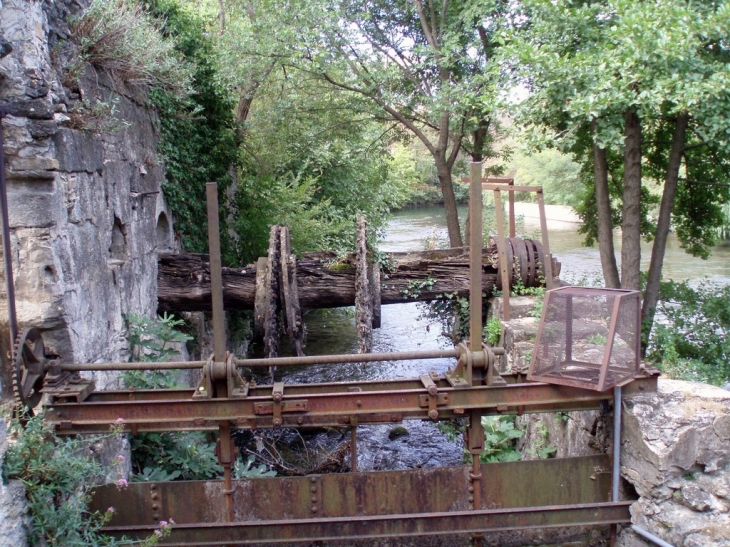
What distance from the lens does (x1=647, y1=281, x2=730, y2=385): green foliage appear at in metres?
6.68

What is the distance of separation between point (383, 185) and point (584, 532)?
1145cm

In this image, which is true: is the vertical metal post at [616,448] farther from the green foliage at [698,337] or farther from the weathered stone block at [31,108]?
the weathered stone block at [31,108]

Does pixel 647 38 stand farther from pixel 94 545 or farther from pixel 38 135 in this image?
pixel 94 545

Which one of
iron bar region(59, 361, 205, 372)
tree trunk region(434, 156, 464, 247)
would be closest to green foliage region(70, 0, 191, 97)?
iron bar region(59, 361, 205, 372)

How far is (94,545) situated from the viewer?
3281mm

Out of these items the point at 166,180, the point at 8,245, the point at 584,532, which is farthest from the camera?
the point at 166,180

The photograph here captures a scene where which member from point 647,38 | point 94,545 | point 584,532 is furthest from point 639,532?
point 647,38

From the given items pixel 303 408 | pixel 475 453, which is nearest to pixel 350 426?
pixel 303 408

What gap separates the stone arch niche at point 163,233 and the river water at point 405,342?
2.99 meters

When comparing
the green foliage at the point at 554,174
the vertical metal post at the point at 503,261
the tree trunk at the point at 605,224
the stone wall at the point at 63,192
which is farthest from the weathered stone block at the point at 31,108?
the green foliage at the point at 554,174

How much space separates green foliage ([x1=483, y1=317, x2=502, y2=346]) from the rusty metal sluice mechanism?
283cm

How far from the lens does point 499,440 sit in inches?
242

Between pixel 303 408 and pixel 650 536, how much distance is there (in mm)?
2298

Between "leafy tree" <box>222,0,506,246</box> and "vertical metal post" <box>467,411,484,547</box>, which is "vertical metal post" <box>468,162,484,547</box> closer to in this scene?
"vertical metal post" <box>467,411,484,547</box>
